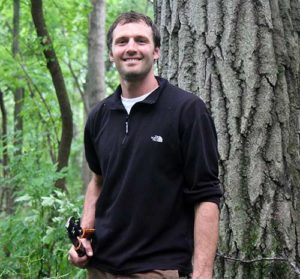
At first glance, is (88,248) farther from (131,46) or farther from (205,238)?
(131,46)

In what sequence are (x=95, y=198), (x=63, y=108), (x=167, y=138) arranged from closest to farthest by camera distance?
(x=167, y=138), (x=95, y=198), (x=63, y=108)

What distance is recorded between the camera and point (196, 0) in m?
3.44

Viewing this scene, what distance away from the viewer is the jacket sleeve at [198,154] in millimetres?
2389

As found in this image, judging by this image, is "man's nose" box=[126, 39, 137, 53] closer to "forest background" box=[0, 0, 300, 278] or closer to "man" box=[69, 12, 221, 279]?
"man" box=[69, 12, 221, 279]

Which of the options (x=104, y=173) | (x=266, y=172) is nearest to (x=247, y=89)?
(x=266, y=172)

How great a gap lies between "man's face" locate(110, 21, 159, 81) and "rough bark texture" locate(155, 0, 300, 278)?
0.81 meters

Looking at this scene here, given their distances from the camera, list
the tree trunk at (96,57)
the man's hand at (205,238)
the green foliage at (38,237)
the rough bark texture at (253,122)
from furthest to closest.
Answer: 1. the tree trunk at (96,57)
2. the green foliage at (38,237)
3. the rough bark texture at (253,122)
4. the man's hand at (205,238)

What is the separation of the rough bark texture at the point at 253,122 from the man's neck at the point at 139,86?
838mm

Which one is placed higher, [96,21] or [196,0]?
[96,21]

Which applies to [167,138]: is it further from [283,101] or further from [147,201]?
[283,101]

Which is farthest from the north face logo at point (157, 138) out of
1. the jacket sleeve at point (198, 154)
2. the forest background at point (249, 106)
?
the forest background at point (249, 106)

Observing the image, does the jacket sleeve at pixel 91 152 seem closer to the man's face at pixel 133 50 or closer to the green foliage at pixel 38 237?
the man's face at pixel 133 50

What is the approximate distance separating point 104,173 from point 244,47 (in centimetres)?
133

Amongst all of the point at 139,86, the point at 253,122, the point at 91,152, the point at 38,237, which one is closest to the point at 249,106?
the point at 253,122
